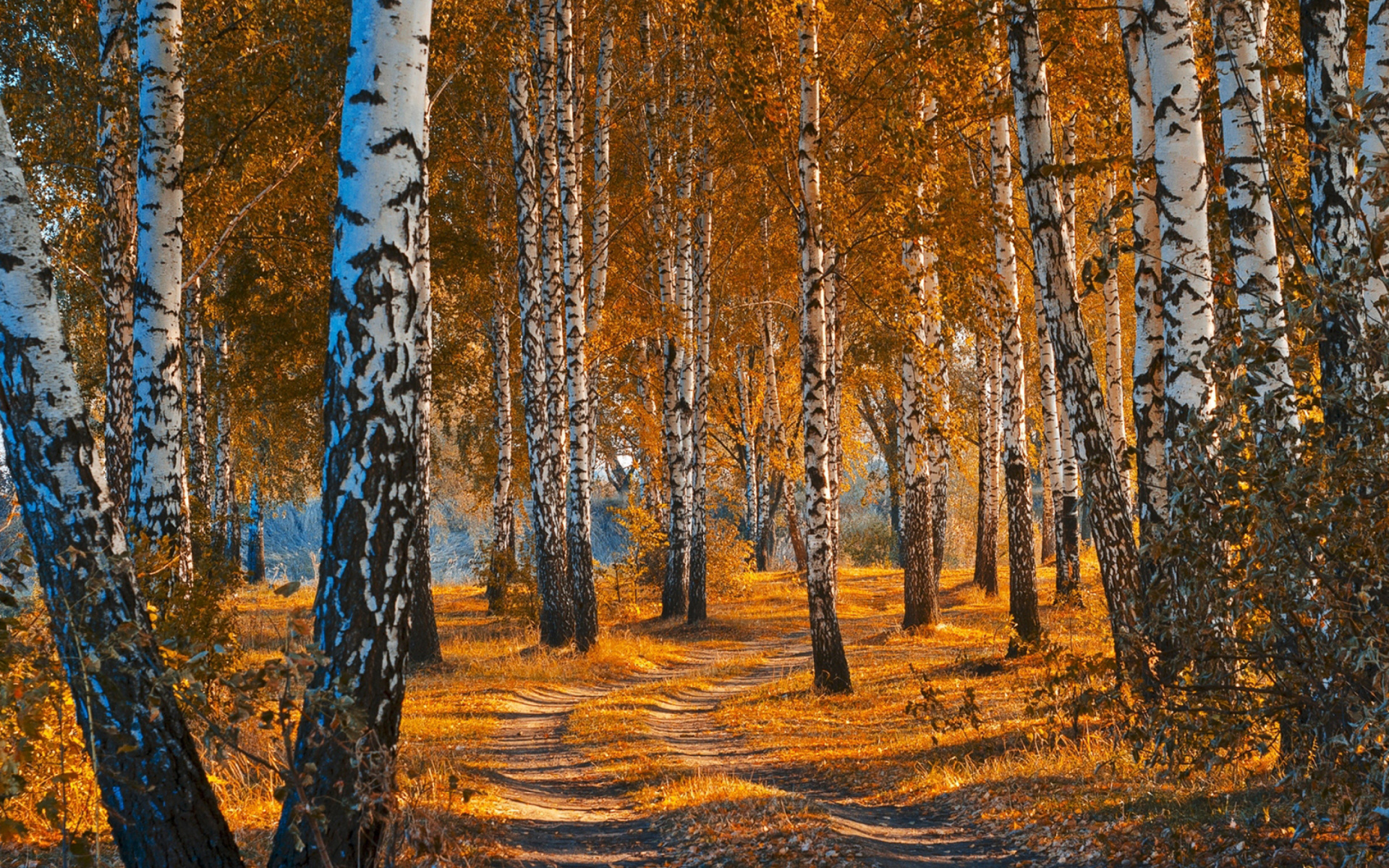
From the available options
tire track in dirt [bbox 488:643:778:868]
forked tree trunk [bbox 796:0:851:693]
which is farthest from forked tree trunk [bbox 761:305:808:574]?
tire track in dirt [bbox 488:643:778:868]

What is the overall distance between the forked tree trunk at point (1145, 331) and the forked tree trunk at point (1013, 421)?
4.02 metres

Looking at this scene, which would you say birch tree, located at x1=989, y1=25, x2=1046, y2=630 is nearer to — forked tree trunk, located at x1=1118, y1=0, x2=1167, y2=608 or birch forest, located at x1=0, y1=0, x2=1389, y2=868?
birch forest, located at x1=0, y1=0, x2=1389, y2=868

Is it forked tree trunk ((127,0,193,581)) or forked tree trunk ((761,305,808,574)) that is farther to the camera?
forked tree trunk ((761,305,808,574))

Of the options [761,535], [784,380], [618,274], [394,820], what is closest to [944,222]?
[394,820]

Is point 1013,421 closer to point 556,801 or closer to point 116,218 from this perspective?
point 556,801

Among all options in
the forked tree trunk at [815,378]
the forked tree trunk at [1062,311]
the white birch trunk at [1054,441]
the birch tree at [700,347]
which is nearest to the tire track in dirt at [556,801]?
the forked tree trunk at [815,378]

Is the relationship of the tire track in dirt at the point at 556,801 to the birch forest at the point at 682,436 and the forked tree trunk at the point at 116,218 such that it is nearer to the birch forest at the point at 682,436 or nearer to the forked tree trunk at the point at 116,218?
the birch forest at the point at 682,436

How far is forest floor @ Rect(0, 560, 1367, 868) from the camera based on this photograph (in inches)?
208

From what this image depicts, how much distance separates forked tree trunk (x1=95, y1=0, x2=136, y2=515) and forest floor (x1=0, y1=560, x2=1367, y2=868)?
12.5 ft

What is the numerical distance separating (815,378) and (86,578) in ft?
26.4

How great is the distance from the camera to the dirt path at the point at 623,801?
5828 mm

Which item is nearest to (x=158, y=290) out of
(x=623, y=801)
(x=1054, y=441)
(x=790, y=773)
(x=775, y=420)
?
(x=623, y=801)

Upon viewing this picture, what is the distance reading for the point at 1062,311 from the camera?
8.21 m

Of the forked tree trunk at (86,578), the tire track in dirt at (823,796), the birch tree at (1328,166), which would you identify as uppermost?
the birch tree at (1328,166)
